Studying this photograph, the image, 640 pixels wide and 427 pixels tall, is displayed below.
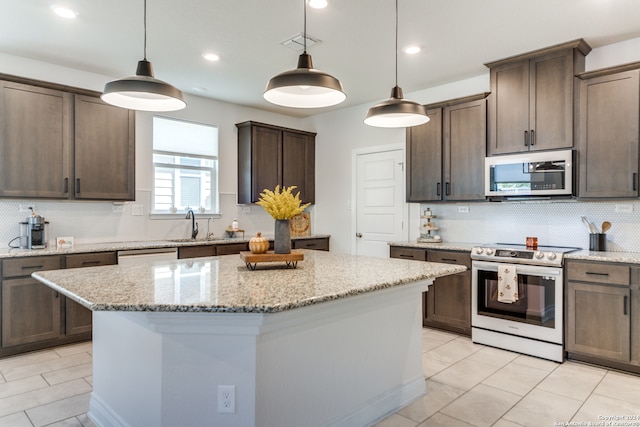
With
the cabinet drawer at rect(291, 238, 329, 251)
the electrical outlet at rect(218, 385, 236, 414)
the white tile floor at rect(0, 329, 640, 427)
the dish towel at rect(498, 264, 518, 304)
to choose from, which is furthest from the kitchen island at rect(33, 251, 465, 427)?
the cabinet drawer at rect(291, 238, 329, 251)

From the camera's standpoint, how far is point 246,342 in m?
1.73

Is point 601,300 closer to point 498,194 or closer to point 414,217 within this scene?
point 498,194

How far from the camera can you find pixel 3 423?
7.70 ft

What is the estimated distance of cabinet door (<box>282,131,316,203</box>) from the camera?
580 centimetres

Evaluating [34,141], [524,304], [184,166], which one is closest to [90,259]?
[34,141]

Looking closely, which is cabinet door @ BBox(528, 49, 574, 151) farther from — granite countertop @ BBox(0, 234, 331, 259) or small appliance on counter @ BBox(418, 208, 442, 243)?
granite countertop @ BBox(0, 234, 331, 259)

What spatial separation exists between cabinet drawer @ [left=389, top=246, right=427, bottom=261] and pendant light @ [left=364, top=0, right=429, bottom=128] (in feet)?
5.89

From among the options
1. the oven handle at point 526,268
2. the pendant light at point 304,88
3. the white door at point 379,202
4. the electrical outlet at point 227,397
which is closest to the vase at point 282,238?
the pendant light at point 304,88

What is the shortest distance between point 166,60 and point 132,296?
9.95 ft

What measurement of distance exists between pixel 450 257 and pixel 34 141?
4.14m

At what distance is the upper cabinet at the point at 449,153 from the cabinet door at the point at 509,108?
0.34 feet

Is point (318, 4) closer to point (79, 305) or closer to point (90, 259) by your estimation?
point (90, 259)

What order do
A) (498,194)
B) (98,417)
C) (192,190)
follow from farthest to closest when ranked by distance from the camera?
(192,190)
(498,194)
(98,417)

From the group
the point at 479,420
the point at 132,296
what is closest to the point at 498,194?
the point at 479,420
